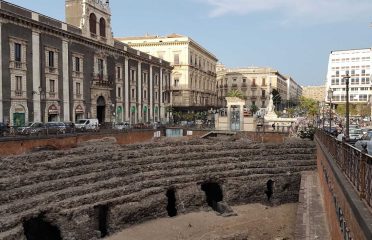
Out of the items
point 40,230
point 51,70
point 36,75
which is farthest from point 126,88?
point 40,230

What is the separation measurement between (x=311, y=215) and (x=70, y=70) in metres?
33.1

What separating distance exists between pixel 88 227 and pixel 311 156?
22.1 m

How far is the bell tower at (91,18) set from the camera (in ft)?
157

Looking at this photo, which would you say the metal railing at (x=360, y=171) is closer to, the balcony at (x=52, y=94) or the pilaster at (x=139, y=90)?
the balcony at (x=52, y=94)

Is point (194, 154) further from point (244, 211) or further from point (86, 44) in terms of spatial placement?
point (86, 44)

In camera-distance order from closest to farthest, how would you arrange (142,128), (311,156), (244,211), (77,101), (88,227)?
(88,227), (244,211), (311,156), (77,101), (142,128)

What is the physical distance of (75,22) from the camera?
48.5 meters

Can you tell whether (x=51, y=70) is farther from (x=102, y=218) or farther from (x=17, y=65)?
(x=102, y=218)

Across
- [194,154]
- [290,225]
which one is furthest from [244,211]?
[194,154]

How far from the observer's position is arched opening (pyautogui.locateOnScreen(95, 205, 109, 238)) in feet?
72.5

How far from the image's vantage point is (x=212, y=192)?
31141 mm

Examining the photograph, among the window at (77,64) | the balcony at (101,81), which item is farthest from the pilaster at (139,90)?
the window at (77,64)

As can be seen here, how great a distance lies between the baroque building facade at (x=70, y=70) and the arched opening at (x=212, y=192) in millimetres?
18352

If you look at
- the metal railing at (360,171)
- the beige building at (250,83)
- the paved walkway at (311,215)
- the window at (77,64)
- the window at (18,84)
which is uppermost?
the beige building at (250,83)
